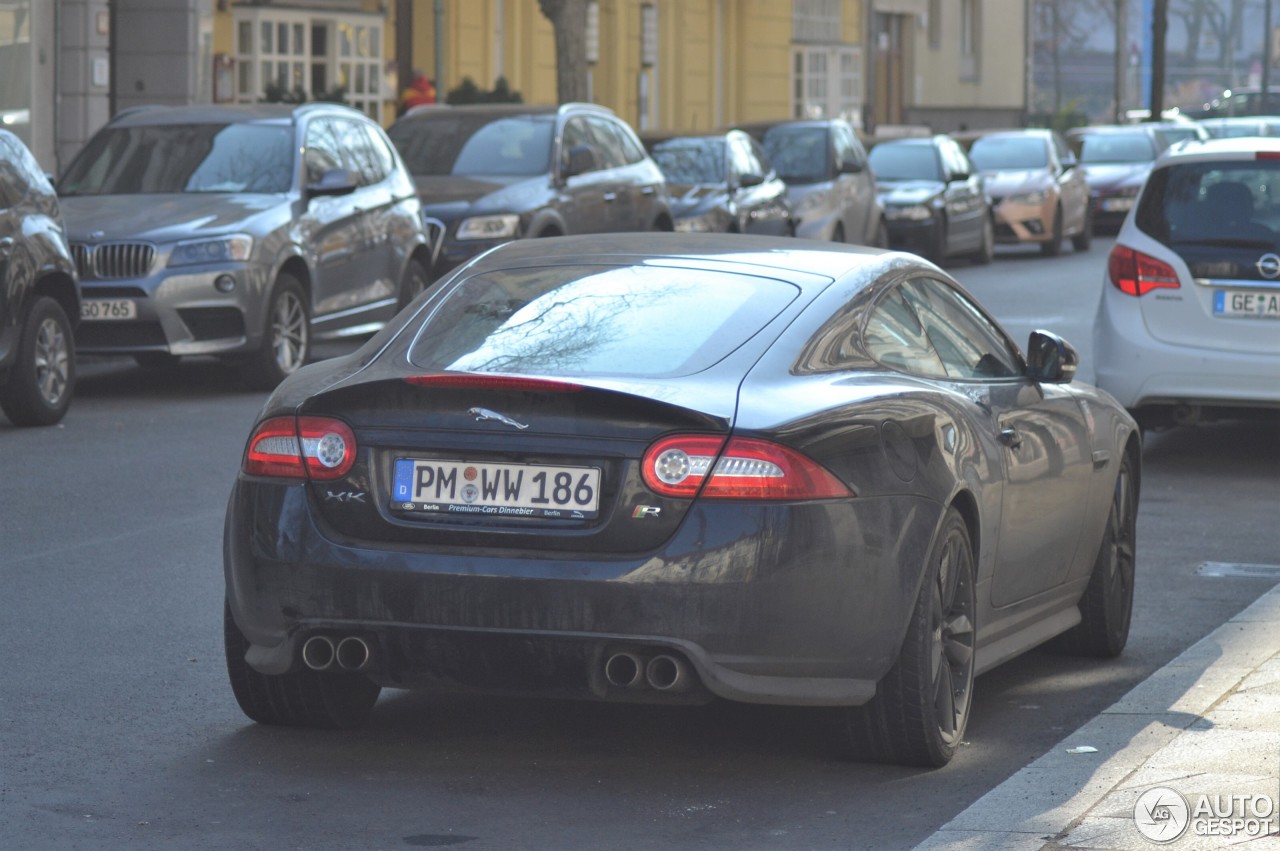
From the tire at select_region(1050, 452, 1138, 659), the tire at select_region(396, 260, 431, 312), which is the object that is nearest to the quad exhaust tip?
the tire at select_region(1050, 452, 1138, 659)

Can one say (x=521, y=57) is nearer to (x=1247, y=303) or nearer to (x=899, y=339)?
(x=1247, y=303)

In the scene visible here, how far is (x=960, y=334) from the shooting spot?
22.0 feet

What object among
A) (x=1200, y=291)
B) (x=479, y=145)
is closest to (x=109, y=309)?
(x=479, y=145)

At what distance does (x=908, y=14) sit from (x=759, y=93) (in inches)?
448

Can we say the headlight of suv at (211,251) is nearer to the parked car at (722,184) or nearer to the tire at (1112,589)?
the tire at (1112,589)

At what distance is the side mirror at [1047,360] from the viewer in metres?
6.83

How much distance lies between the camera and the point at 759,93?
48.2 meters

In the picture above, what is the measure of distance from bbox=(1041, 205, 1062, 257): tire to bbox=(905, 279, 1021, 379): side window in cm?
2465

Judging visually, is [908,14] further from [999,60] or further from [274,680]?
[274,680]

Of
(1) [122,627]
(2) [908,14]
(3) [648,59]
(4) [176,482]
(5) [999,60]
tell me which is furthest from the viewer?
(5) [999,60]

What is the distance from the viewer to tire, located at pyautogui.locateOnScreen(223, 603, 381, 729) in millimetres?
6000

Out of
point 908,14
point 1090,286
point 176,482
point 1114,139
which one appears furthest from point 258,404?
point 908,14

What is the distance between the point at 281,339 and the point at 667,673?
9.86 meters

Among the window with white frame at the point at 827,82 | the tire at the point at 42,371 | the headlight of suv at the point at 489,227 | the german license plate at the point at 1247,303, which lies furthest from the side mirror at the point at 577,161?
the window with white frame at the point at 827,82
